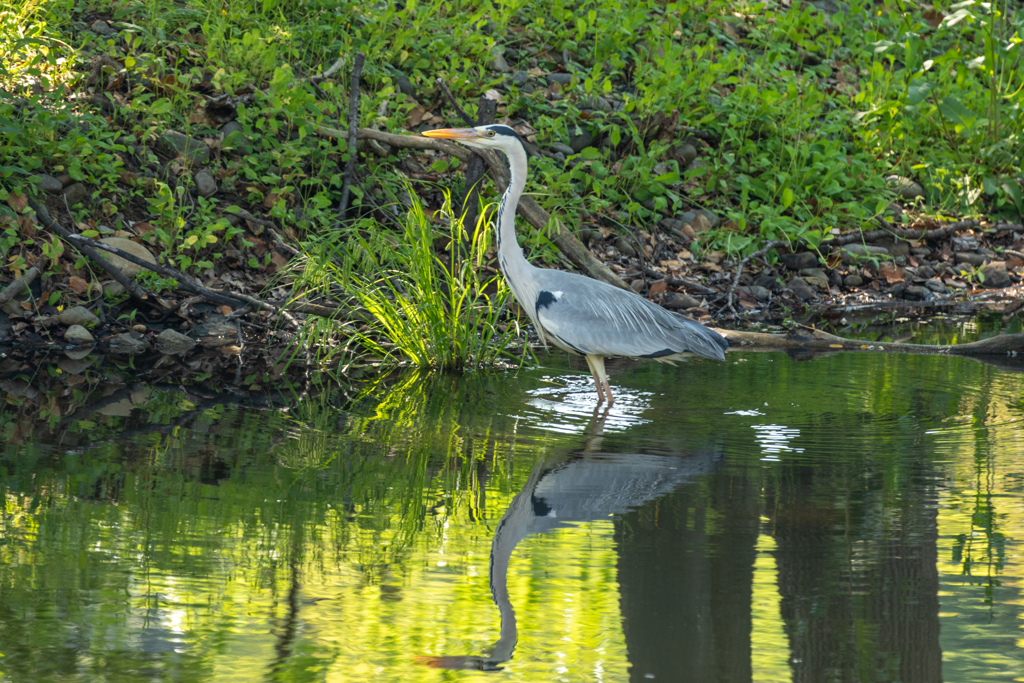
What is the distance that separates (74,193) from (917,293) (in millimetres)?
6977

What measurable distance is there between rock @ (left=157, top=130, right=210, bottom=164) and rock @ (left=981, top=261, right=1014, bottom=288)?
690 cm

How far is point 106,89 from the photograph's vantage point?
28.5ft

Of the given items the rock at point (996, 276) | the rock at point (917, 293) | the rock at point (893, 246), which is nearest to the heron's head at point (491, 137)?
the rock at point (917, 293)

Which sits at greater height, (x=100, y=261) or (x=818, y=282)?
(x=818, y=282)

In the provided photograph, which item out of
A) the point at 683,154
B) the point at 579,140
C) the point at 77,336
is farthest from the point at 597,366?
the point at 683,154

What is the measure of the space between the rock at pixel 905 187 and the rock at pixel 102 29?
7.45 metres

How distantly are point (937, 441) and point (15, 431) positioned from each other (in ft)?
13.6

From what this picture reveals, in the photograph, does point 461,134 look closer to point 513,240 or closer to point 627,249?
point 513,240

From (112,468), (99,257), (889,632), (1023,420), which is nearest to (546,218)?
(99,257)

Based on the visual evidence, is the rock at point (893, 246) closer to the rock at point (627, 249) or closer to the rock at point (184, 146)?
the rock at point (627, 249)

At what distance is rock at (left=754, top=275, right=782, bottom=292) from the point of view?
8.91 metres

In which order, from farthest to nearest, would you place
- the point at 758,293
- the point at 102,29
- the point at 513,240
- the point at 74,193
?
1. the point at 102,29
2. the point at 758,293
3. the point at 74,193
4. the point at 513,240

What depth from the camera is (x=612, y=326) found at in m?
5.54

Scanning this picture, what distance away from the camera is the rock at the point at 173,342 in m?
6.89
